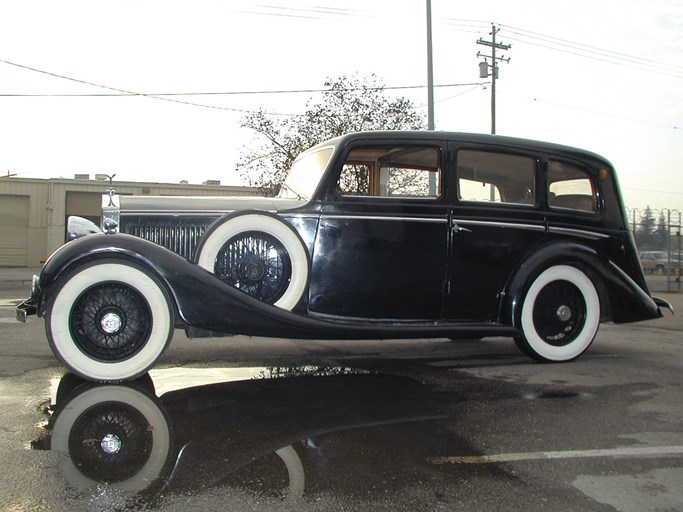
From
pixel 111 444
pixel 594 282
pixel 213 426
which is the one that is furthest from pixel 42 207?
pixel 111 444

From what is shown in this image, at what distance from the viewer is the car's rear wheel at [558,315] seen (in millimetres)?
5027

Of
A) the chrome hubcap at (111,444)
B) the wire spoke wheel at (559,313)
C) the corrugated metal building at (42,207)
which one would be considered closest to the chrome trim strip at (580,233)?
the wire spoke wheel at (559,313)

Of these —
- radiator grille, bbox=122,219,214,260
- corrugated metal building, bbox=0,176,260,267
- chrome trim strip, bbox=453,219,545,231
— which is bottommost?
radiator grille, bbox=122,219,214,260

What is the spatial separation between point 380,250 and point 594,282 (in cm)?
206

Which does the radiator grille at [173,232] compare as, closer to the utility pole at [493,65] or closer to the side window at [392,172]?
the side window at [392,172]

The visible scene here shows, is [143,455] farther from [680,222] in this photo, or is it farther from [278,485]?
[680,222]

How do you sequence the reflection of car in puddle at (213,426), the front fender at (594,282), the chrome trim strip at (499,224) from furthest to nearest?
the front fender at (594,282), the chrome trim strip at (499,224), the reflection of car in puddle at (213,426)

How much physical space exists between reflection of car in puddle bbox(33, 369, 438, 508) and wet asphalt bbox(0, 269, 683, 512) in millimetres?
12

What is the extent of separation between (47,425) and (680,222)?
1588 cm

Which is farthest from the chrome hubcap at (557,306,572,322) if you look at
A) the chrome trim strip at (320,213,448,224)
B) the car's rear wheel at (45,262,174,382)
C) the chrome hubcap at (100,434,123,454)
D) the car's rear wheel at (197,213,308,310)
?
the chrome hubcap at (100,434,123,454)

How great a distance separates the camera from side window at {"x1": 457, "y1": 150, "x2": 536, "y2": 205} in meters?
→ 5.05

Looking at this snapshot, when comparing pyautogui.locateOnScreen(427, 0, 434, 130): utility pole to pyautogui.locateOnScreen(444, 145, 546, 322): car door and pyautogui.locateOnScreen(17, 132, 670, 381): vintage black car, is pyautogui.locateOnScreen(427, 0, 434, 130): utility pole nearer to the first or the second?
pyautogui.locateOnScreen(17, 132, 670, 381): vintage black car

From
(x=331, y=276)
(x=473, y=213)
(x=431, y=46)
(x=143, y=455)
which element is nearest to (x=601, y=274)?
(x=473, y=213)

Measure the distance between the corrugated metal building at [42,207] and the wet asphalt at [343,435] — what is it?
28.5m
